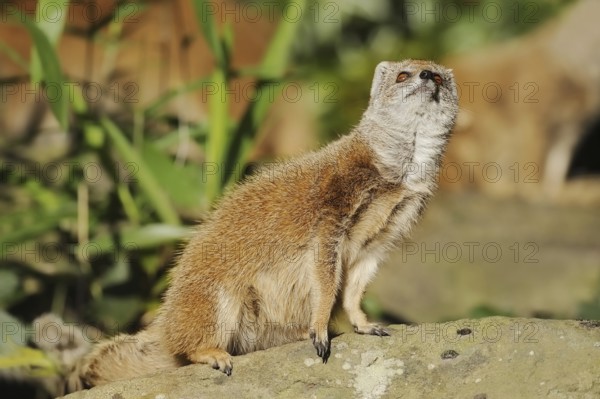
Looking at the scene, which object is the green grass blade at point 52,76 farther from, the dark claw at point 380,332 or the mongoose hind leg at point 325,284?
the dark claw at point 380,332

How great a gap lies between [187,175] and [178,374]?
113 inches

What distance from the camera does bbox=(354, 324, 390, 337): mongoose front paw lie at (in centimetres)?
500

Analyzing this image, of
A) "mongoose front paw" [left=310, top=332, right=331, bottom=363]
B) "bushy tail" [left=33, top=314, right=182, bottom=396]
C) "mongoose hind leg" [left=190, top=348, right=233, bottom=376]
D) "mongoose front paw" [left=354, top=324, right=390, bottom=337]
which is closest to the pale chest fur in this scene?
"mongoose front paw" [left=354, top=324, right=390, bottom=337]

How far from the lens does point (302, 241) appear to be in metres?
5.09

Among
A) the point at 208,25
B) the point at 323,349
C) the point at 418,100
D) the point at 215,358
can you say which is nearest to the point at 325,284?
the point at 323,349

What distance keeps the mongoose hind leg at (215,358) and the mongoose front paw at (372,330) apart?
691mm

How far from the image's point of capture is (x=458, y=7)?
14.7 metres

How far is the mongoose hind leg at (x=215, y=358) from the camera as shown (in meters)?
4.83

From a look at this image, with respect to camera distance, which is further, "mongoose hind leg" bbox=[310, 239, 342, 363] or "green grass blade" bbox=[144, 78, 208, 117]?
"green grass blade" bbox=[144, 78, 208, 117]

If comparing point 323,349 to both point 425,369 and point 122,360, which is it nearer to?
point 425,369

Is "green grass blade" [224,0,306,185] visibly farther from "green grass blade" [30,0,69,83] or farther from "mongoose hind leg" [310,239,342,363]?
"mongoose hind leg" [310,239,342,363]

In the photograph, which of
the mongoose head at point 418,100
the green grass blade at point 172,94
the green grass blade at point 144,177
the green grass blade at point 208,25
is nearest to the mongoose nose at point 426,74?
the mongoose head at point 418,100

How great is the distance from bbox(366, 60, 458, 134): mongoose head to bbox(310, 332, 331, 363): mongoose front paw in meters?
1.24

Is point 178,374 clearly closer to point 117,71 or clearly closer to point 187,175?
point 187,175
